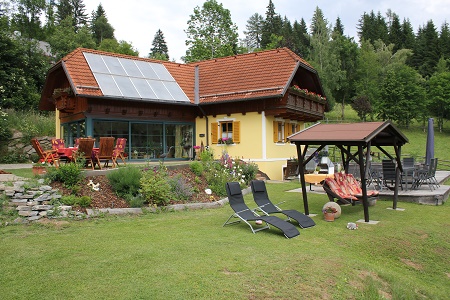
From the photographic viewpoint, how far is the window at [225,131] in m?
18.2

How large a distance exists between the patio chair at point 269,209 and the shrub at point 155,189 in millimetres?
2377

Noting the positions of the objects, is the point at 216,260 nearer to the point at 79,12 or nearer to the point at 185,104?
the point at 185,104

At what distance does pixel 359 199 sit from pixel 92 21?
6927 centimetres

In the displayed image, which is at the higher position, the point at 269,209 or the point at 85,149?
the point at 85,149

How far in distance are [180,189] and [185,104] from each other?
8.68 metres

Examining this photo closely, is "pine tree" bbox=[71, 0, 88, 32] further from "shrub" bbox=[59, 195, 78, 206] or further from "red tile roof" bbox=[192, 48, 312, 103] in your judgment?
"shrub" bbox=[59, 195, 78, 206]

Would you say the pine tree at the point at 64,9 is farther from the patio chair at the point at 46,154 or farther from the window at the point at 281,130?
the patio chair at the point at 46,154

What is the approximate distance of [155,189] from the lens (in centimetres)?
950

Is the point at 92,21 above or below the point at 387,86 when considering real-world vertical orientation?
above

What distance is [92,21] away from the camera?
67938mm

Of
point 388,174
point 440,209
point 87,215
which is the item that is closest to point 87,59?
point 87,215

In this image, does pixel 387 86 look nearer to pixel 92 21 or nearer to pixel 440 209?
pixel 440 209

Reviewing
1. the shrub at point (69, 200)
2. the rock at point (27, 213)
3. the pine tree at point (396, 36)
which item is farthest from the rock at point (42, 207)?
the pine tree at point (396, 36)

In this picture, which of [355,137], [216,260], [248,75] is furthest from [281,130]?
[216,260]
